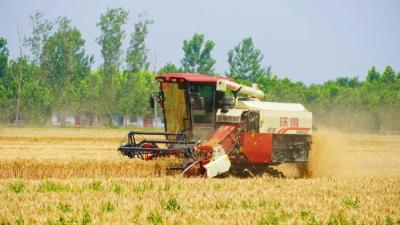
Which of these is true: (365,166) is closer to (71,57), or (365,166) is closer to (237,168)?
(237,168)

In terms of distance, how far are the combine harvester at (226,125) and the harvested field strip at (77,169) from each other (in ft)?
1.27

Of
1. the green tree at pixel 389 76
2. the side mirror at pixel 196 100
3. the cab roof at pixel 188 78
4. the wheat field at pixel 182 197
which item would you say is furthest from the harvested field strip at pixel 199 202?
the green tree at pixel 389 76

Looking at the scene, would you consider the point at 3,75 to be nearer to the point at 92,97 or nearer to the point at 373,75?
the point at 92,97

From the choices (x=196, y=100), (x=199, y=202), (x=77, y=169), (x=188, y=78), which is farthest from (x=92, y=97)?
(x=199, y=202)

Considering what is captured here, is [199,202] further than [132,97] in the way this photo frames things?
No

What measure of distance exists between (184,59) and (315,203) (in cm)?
8677

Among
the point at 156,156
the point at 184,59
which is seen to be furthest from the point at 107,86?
the point at 156,156

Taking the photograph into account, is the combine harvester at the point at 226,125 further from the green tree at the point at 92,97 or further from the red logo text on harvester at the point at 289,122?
the green tree at the point at 92,97

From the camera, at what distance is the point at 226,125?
18641mm

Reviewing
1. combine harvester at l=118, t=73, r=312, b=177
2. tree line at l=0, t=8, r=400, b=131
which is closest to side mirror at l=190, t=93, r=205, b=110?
combine harvester at l=118, t=73, r=312, b=177

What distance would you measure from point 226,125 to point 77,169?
161 inches

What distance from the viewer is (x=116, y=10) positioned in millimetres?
84125

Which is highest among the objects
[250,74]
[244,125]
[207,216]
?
[250,74]

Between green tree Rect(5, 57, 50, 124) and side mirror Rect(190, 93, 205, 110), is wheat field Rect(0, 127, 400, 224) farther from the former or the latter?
green tree Rect(5, 57, 50, 124)
